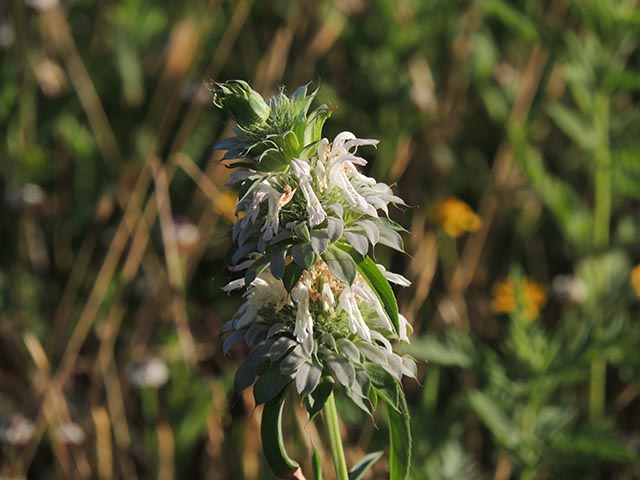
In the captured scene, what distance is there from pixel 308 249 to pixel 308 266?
4cm

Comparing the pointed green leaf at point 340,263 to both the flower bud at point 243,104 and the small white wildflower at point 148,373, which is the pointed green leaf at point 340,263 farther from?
the small white wildflower at point 148,373

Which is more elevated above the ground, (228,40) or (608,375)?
(228,40)

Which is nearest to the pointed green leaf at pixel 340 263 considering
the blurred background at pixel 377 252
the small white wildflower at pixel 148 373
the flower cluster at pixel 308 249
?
the flower cluster at pixel 308 249

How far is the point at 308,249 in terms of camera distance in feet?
3.56

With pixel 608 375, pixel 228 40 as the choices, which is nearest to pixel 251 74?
pixel 228 40

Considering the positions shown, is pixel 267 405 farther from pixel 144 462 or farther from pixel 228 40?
pixel 228 40

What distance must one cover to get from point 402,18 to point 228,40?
2.50ft

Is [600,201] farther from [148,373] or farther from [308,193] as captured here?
[308,193]

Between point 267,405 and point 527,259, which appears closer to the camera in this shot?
point 267,405

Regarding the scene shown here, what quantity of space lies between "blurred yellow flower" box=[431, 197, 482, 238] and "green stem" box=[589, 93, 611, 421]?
0.45 meters

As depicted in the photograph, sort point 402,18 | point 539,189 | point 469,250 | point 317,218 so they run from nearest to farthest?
point 317,218 < point 539,189 < point 469,250 < point 402,18

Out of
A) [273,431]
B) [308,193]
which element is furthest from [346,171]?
[273,431]

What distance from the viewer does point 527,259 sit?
3025 mm

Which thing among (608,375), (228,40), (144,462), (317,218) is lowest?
(144,462)
